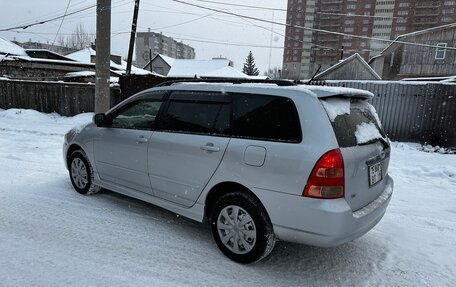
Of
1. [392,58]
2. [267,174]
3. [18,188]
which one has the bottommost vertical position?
[18,188]

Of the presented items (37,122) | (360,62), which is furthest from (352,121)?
(360,62)

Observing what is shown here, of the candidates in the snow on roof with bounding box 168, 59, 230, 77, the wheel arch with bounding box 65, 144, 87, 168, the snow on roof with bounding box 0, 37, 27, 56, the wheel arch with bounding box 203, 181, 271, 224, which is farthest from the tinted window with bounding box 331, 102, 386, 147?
the snow on roof with bounding box 168, 59, 230, 77

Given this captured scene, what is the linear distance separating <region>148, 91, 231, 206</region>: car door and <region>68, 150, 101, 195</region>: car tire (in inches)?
54.0

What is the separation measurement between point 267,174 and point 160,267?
1.30 meters

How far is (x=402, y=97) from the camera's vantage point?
10141 mm

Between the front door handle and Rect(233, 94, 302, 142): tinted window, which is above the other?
Rect(233, 94, 302, 142): tinted window

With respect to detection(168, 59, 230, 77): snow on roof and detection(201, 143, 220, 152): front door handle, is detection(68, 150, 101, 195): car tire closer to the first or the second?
detection(201, 143, 220, 152): front door handle

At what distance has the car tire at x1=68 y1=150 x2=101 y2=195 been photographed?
14.8 ft

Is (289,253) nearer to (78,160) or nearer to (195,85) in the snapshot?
(195,85)

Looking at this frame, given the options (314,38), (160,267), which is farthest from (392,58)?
(314,38)

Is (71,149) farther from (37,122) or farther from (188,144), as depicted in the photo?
(37,122)

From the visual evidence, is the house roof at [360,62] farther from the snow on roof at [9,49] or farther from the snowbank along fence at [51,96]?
the snow on roof at [9,49]

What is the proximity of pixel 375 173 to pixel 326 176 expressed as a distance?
0.79 meters

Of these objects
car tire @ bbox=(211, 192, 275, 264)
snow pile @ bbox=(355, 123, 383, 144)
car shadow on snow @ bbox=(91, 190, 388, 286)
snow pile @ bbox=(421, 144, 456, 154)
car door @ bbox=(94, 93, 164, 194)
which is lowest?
car shadow on snow @ bbox=(91, 190, 388, 286)
